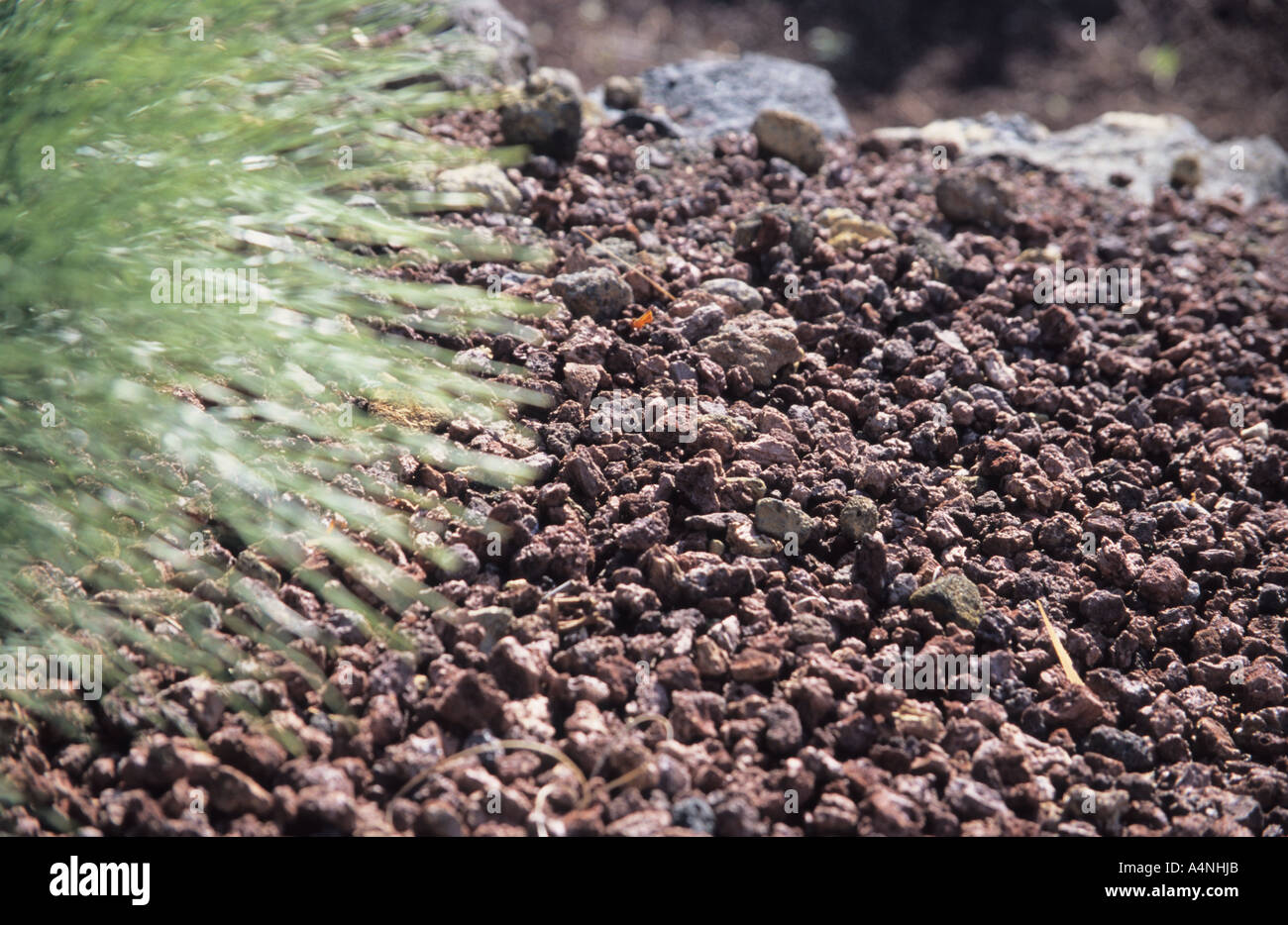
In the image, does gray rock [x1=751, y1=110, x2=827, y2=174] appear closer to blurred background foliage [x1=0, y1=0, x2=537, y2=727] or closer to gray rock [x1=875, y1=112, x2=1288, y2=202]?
gray rock [x1=875, y1=112, x2=1288, y2=202]

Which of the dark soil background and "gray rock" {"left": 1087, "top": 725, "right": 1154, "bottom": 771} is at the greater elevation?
the dark soil background

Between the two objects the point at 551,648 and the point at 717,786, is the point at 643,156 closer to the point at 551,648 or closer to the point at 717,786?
the point at 551,648

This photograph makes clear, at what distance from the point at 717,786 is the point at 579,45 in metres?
4.75

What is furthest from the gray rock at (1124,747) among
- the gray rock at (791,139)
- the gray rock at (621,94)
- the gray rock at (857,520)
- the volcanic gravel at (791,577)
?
the gray rock at (621,94)

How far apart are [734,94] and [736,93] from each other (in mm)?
16

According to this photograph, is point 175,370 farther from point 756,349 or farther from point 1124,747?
point 1124,747

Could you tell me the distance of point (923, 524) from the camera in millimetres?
2316

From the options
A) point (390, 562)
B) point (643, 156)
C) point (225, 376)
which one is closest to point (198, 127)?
point (225, 376)

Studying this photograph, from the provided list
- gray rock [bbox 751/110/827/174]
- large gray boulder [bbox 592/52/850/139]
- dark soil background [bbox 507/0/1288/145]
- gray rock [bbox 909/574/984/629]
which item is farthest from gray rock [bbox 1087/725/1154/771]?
dark soil background [bbox 507/0/1288/145]

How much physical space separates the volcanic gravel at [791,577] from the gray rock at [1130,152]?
0.95 meters

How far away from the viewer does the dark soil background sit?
5.62 meters

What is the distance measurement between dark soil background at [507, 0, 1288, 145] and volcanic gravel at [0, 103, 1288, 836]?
8.47 feet

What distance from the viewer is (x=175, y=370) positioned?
1.97m

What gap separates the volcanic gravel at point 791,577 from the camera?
1708 mm
